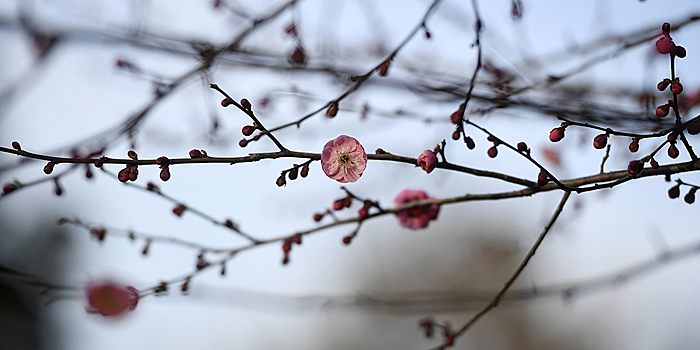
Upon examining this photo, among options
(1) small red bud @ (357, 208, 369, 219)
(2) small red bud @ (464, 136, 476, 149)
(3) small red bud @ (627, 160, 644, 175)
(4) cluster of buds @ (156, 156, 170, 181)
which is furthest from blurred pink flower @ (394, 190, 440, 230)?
(4) cluster of buds @ (156, 156, 170, 181)

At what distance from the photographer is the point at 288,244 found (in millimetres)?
1451

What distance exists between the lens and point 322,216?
141cm

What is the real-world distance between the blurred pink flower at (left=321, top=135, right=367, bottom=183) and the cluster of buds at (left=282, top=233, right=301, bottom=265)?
1.24ft

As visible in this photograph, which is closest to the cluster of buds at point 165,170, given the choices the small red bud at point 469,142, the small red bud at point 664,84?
the small red bud at point 469,142

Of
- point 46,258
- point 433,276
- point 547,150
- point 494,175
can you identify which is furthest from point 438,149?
point 46,258

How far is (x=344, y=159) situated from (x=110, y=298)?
961 millimetres

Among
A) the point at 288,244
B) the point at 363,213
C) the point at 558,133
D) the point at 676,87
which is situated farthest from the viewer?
the point at 288,244

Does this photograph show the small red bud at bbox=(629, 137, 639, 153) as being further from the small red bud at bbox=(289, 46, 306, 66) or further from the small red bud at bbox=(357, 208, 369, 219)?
the small red bud at bbox=(289, 46, 306, 66)

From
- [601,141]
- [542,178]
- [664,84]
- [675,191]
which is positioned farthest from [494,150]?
[675,191]

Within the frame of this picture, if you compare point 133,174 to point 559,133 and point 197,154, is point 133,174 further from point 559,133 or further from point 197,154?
point 559,133

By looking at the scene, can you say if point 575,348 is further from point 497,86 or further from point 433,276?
point 497,86

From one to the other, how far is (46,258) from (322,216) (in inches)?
803

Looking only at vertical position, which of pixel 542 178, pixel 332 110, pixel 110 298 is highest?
pixel 332 110

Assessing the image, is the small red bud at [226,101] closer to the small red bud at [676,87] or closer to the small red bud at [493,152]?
the small red bud at [493,152]
